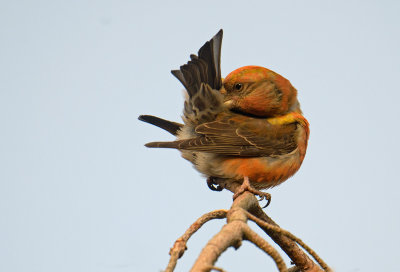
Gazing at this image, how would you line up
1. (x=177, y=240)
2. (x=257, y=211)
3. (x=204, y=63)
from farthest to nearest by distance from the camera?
(x=204, y=63)
(x=257, y=211)
(x=177, y=240)

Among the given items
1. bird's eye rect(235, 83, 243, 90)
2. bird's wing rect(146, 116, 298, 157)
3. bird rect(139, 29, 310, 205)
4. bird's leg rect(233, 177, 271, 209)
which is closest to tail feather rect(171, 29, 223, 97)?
bird rect(139, 29, 310, 205)

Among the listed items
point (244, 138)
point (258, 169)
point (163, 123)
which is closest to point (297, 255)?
point (258, 169)

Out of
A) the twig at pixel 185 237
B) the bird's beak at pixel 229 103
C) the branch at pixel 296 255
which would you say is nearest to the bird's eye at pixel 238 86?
the bird's beak at pixel 229 103

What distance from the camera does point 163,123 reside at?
5.34 m

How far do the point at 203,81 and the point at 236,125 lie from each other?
0.57 meters

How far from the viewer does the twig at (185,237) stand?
2.28m

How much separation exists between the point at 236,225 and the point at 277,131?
110 inches

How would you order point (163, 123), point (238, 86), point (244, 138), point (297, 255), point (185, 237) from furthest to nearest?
point (163, 123) → point (238, 86) → point (244, 138) → point (297, 255) → point (185, 237)

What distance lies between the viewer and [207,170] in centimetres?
496

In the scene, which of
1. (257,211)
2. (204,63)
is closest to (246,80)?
(204,63)

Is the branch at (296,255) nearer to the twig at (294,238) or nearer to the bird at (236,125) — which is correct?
the twig at (294,238)

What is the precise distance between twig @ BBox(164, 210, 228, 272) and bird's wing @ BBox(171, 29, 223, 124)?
2183mm

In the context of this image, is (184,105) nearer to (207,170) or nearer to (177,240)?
(207,170)

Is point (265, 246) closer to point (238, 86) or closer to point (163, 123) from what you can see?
point (238, 86)
